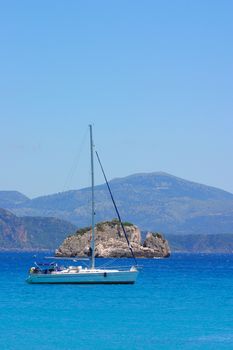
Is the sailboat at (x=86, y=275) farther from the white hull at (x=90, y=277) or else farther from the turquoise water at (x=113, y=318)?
the turquoise water at (x=113, y=318)

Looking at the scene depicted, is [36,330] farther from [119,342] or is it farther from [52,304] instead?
[52,304]

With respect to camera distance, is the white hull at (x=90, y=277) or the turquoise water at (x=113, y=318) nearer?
the turquoise water at (x=113, y=318)

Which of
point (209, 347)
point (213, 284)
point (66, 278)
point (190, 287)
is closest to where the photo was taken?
point (209, 347)

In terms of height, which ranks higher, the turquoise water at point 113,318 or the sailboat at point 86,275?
the sailboat at point 86,275

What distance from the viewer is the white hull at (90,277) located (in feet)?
336

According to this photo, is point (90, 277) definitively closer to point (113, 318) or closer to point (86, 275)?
point (86, 275)

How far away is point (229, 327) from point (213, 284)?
201 feet

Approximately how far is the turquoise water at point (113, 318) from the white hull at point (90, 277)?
0.87 m

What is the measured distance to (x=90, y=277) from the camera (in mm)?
102438

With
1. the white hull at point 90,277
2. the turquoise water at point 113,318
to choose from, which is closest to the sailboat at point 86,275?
the white hull at point 90,277

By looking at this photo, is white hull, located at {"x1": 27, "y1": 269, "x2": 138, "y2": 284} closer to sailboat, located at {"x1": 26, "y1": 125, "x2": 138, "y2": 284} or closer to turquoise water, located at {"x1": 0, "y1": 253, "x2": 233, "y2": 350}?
sailboat, located at {"x1": 26, "y1": 125, "x2": 138, "y2": 284}

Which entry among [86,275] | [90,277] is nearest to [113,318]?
[86,275]

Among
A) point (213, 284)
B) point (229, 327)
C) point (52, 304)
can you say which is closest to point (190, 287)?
point (213, 284)

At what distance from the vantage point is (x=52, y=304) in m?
83.4
